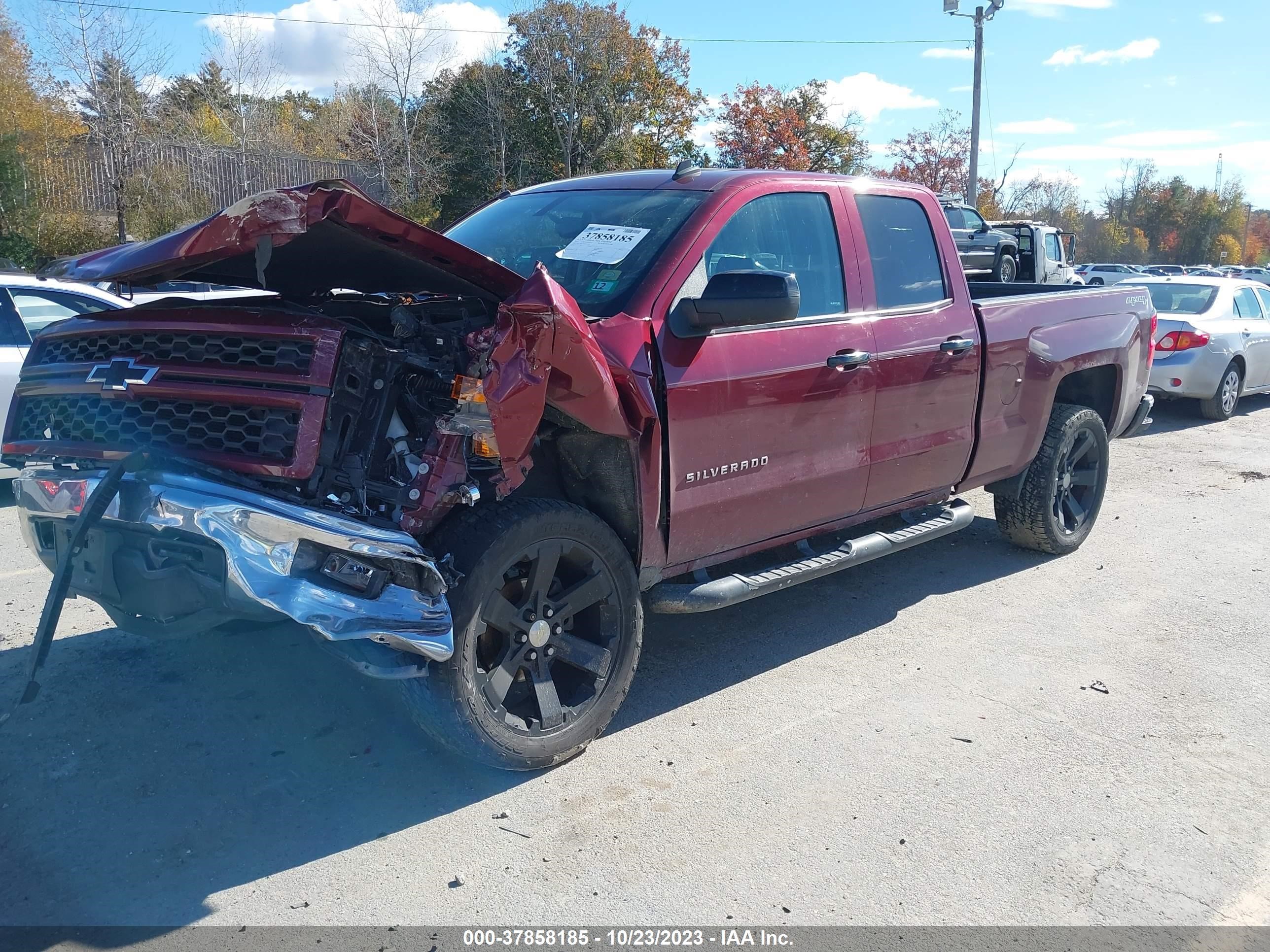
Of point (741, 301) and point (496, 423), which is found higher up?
point (741, 301)

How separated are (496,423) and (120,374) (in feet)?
4.01

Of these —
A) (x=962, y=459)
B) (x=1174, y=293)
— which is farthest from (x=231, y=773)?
(x=1174, y=293)

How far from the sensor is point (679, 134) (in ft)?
94.0

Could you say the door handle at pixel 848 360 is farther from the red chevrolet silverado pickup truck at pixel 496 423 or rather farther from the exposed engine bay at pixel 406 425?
the exposed engine bay at pixel 406 425

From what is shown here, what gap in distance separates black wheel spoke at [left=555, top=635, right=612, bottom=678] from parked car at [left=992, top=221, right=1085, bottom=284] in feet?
62.1

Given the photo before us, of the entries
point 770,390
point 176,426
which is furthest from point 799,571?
point 176,426

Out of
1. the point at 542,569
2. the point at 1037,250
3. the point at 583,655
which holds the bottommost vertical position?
the point at 583,655

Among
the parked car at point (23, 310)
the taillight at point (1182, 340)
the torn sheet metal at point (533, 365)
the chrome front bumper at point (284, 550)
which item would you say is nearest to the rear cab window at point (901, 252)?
the torn sheet metal at point (533, 365)

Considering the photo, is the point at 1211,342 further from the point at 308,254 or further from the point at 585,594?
the point at 308,254

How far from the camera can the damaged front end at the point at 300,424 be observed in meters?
2.76

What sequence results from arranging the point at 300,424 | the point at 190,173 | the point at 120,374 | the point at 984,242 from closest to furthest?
the point at 300,424 < the point at 120,374 < the point at 984,242 < the point at 190,173

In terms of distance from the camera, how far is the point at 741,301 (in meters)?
3.55

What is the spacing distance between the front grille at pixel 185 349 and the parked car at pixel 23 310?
400 cm

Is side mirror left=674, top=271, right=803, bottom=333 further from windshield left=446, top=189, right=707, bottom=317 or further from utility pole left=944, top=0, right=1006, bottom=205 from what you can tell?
utility pole left=944, top=0, right=1006, bottom=205
